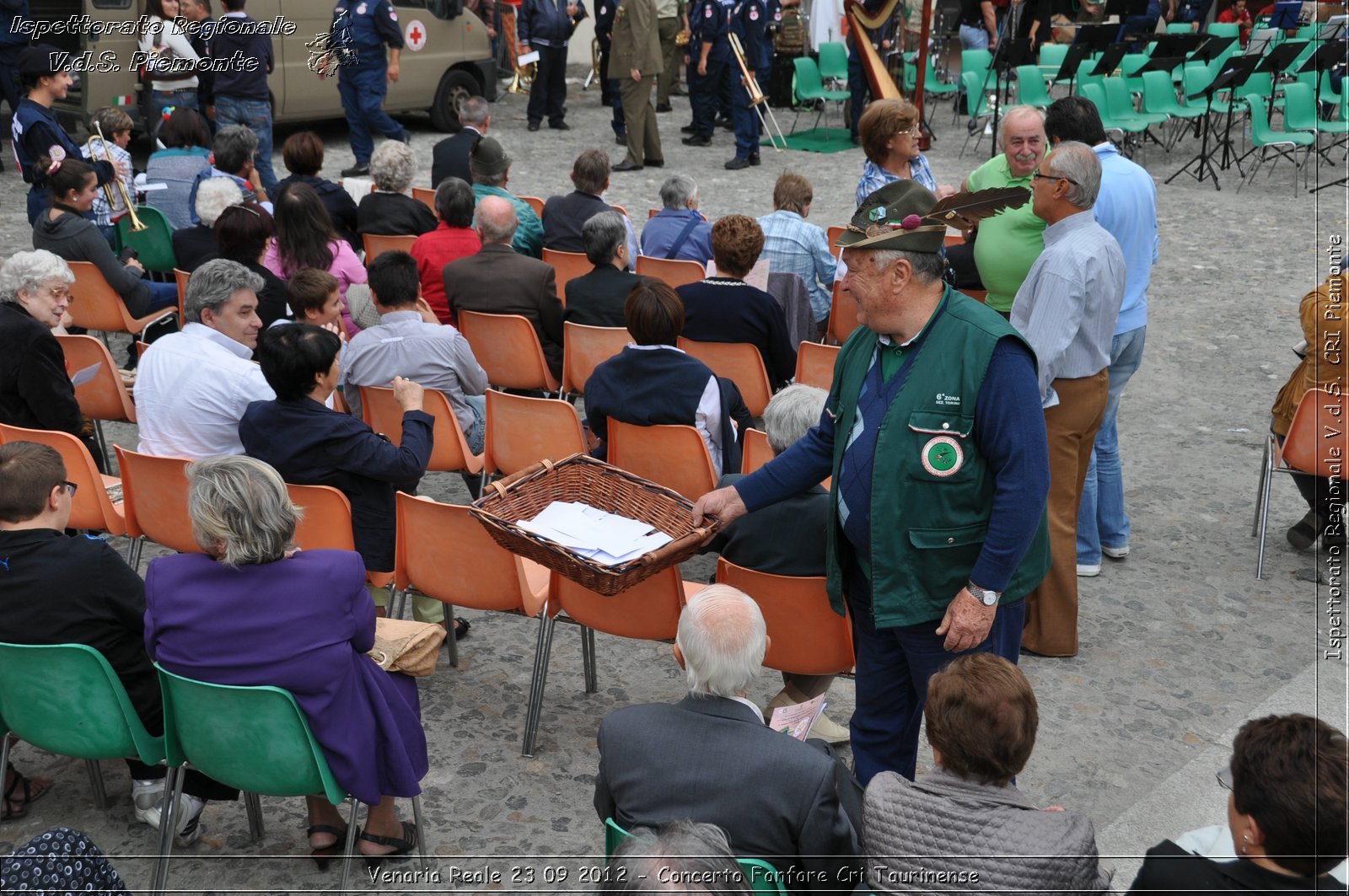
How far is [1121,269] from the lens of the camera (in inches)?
164

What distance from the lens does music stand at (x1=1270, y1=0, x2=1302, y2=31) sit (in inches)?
696

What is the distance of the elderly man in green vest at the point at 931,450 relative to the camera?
2.85m

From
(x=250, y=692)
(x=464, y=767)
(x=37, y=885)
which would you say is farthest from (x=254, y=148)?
(x=37, y=885)

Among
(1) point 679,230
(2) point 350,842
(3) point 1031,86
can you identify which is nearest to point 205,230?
(1) point 679,230

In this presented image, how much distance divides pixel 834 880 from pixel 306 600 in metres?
1.37

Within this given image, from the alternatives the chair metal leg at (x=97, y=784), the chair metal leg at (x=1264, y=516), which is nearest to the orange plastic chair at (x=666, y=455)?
the chair metal leg at (x=97, y=784)

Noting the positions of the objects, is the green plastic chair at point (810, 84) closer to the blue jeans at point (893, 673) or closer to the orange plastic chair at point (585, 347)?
the orange plastic chair at point (585, 347)

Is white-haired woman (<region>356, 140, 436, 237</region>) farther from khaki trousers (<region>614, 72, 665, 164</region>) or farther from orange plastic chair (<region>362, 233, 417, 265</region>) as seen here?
khaki trousers (<region>614, 72, 665, 164</region>)

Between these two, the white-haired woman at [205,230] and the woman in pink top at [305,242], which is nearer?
the woman in pink top at [305,242]

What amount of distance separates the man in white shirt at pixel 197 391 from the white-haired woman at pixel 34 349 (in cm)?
61

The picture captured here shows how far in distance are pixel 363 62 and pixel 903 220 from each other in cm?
974

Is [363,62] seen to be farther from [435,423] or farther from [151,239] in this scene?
[435,423]

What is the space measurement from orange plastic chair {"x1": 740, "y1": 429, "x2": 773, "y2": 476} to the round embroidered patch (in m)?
1.46

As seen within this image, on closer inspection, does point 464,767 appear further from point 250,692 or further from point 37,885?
point 37,885
